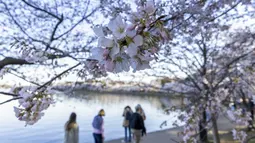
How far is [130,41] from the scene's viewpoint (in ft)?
2.23

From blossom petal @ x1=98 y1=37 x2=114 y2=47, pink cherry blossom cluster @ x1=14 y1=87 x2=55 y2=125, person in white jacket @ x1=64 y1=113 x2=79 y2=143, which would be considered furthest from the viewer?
person in white jacket @ x1=64 y1=113 x2=79 y2=143

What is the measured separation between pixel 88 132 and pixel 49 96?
35.3 feet

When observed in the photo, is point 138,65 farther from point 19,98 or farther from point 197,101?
point 197,101

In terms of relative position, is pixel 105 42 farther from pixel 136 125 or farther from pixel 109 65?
pixel 136 125

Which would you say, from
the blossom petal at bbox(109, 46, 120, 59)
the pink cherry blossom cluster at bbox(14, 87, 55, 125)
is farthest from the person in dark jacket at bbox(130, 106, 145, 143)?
the blossom petal at bbox(109, 46, 120, 59)

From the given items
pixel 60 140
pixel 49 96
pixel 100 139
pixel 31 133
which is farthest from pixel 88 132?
pixel 49 96

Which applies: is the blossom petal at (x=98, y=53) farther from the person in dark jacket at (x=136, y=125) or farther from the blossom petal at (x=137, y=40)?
the person in dark jacket at (x=136, y=125)

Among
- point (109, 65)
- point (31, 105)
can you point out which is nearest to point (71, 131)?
point (31, 105)

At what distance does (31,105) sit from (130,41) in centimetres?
75

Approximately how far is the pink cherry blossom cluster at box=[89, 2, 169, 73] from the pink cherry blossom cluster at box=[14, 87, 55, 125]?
603mm

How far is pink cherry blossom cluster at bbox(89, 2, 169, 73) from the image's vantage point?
671 millimetres

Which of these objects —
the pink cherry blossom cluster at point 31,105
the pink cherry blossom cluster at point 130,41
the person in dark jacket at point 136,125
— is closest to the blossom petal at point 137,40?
the pink cherry blossom cluster at point 130,41

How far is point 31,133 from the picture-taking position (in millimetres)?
11711

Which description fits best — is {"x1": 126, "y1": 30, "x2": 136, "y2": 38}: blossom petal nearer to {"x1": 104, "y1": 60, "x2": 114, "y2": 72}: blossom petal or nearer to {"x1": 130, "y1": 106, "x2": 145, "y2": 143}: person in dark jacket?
{"x1": 104, "y1": 60, "x2": 114, "y2": 72}: blossom petal
